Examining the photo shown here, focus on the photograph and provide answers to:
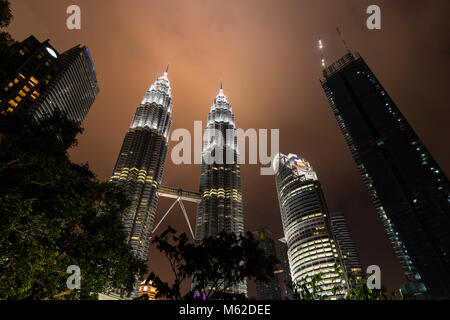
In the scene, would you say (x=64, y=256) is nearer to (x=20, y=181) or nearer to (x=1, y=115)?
(x=20, y=181)

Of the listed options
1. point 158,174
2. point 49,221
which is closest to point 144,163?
point 158,174

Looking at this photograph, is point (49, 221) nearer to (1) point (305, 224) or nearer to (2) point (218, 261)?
(2) point (218, 261)

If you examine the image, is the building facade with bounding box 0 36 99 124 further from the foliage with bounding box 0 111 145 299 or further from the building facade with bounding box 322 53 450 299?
the building facade with bounding box 322 53 450 299

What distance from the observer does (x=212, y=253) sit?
1406 centimetres

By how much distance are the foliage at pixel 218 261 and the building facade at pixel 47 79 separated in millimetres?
83277

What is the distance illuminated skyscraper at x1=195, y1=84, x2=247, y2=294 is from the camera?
135250 millimetres

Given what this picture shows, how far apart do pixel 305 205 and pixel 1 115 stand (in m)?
158

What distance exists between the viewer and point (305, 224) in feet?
488

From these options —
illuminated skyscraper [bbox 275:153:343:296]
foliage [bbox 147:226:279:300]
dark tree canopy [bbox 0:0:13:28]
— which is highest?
illuminated skyscraper [bbox 275:153:343:296]

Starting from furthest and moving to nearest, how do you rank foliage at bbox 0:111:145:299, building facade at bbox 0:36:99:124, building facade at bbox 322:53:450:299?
building facade at bbox 0:36:99:124 < building facade at bbox 322:53:450:299 < foliage at bbox 0:111:145:299

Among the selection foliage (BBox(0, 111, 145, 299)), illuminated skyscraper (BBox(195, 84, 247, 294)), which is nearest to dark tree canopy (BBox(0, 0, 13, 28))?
foliage (BBox(0, 111, 145, 299))

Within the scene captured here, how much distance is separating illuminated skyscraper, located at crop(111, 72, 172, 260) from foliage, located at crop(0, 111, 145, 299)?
306 ft

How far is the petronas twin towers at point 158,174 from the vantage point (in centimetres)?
12081

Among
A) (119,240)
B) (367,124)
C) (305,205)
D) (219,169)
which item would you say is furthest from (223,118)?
(119,240)
